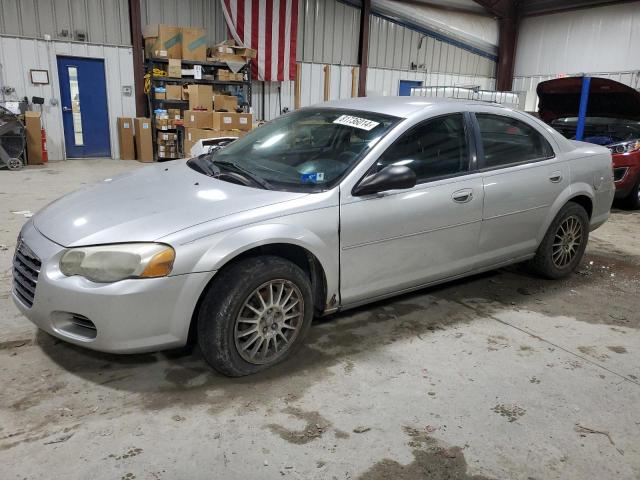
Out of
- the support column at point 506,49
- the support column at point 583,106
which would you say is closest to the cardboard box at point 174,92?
A: the support column at point 583,106

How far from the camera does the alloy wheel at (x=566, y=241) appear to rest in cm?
396

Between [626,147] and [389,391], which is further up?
[626,147]

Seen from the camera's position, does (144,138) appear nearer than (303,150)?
No

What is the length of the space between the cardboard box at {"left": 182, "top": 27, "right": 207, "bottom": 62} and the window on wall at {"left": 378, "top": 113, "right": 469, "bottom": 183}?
904 cm

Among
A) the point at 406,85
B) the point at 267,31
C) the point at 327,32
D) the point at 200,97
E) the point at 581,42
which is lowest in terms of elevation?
the point at 200,97

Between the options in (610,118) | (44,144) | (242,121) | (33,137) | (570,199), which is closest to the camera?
(570,199)

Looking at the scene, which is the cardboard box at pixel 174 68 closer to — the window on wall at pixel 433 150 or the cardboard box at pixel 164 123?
the cardboard box at pixel 164 123

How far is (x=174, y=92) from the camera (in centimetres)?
1091

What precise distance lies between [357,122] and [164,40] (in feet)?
29.6

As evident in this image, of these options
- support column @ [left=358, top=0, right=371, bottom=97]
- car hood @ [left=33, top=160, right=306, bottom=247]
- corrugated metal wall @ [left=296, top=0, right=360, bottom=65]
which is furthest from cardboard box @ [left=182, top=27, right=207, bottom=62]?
car hood @ [left=33, top=160, right=306, bottom=247]

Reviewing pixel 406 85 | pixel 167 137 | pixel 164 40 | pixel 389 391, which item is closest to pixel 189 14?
pixel 164 40

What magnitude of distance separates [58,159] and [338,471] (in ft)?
35.9

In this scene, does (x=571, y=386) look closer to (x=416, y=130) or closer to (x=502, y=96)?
(x=416, y=130)

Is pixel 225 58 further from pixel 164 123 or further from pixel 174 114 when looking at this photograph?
pixel 164 123
